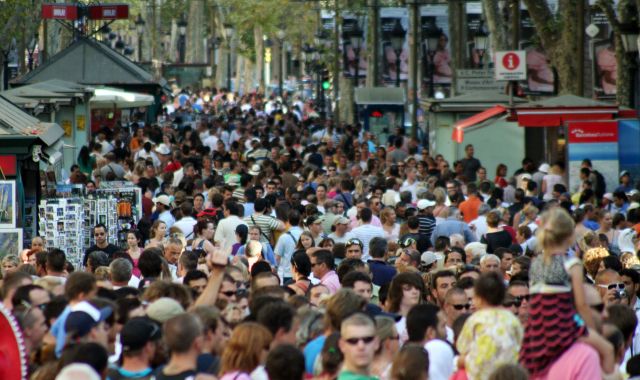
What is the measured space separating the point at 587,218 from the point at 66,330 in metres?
10.4

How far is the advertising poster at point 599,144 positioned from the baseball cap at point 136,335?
16.9m

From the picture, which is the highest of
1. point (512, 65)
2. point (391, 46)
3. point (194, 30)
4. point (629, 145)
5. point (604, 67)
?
point (194, 30)

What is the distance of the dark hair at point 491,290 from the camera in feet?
28.3

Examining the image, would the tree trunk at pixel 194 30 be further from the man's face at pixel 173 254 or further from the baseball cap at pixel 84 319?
the baseball cap at pixel 84 319

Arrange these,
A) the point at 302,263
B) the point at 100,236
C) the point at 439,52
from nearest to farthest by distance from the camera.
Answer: the point at 302,263, the point at 100,236, the point at 439,52

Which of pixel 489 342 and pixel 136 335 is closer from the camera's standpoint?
pixel 136 335

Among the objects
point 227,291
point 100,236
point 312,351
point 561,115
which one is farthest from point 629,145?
point 312,351

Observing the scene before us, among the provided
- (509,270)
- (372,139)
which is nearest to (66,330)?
(509,270)

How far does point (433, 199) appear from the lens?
19.6m

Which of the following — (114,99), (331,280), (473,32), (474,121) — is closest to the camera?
(331,280)

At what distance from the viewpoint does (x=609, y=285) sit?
484 inches

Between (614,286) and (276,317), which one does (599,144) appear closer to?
(614,286)

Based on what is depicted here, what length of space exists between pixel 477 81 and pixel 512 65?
5.45 meters

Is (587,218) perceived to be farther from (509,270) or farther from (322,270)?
(322,270)
